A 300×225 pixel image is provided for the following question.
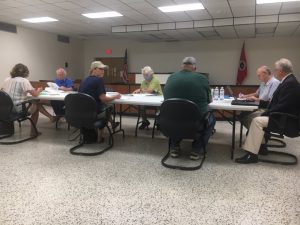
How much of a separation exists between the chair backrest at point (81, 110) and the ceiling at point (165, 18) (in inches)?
95.2

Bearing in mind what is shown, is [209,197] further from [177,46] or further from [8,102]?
[177,46]

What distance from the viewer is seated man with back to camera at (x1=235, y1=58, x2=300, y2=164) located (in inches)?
107

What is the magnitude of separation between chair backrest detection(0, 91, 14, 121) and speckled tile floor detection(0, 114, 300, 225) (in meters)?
0.44

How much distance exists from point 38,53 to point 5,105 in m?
4.81

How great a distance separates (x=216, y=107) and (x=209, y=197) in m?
1.20

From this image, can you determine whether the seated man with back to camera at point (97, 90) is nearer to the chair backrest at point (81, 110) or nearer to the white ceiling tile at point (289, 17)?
the chair backrest at point (81, 110)

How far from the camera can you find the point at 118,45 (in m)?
9.45

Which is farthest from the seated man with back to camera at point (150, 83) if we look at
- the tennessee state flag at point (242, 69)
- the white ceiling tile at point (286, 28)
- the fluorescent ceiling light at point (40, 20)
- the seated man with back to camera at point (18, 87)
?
the tennessee state flag at point (242, 69)

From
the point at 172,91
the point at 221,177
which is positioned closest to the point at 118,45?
the point at 172,91

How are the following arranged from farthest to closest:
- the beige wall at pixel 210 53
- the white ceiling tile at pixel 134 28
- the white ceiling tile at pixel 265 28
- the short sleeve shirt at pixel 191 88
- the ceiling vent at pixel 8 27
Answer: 1. the beige wall at pixel 210 53
2. the white ceiling tile at pixel 134 28
3. the ceiling vent at pixel 8 27
4. the white ceiling tile at pixel 265 28
5. the short sleeve shirt at pixel 191 88

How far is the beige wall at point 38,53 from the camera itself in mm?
6758

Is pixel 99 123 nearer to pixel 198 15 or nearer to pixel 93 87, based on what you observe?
pixel 93 87

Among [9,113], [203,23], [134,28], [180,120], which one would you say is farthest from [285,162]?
[134,28]

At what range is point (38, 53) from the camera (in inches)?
306
